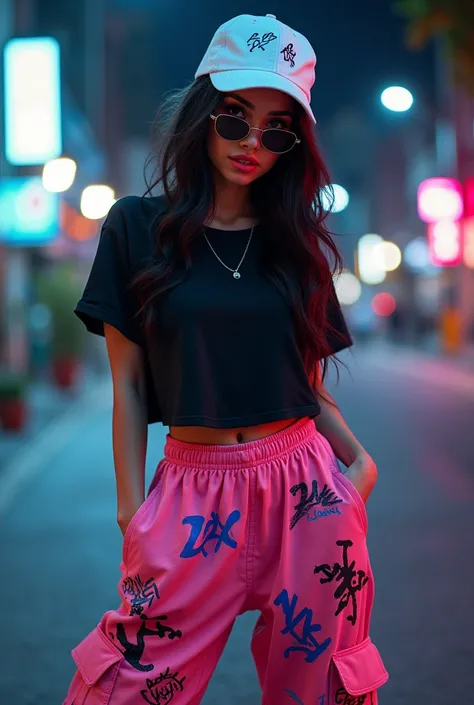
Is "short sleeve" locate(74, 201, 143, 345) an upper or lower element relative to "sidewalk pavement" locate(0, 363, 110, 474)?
upper

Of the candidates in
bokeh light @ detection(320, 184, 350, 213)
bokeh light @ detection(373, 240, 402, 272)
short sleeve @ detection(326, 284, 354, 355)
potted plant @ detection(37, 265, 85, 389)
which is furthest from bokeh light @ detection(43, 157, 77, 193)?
bokeh light @ detection(373, 240, 402, 272)

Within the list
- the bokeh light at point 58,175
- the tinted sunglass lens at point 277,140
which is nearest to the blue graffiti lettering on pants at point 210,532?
the tinted sunglass lens at point 277,140

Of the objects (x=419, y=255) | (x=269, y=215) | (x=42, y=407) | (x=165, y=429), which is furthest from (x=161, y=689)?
(x=419, y=255)

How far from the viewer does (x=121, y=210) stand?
7.82ft

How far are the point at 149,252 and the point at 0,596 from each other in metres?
3.50

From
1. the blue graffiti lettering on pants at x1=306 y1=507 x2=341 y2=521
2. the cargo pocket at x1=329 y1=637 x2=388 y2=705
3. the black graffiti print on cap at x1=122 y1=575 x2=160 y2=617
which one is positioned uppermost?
the blue graffiti lettering on pants at x1=306 y1=507 x2=341 y2=521

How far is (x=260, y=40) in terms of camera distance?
231 centimetres

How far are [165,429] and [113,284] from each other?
430 inches

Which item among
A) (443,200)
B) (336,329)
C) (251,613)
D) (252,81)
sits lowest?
(251,613)

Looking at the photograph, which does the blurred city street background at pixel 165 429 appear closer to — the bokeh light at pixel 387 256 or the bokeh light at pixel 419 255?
the bokeh light at pixel 419 255

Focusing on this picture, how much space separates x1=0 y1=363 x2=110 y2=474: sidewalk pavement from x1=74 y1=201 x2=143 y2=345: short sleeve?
789cm

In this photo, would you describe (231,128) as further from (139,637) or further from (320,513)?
(139,637)

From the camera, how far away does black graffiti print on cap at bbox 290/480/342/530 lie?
2.25 m

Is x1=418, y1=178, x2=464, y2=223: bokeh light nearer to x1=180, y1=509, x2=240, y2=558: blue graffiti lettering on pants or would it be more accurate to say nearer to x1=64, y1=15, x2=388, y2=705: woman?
x1=64, y1=15, x2=388, y2=705: woman
